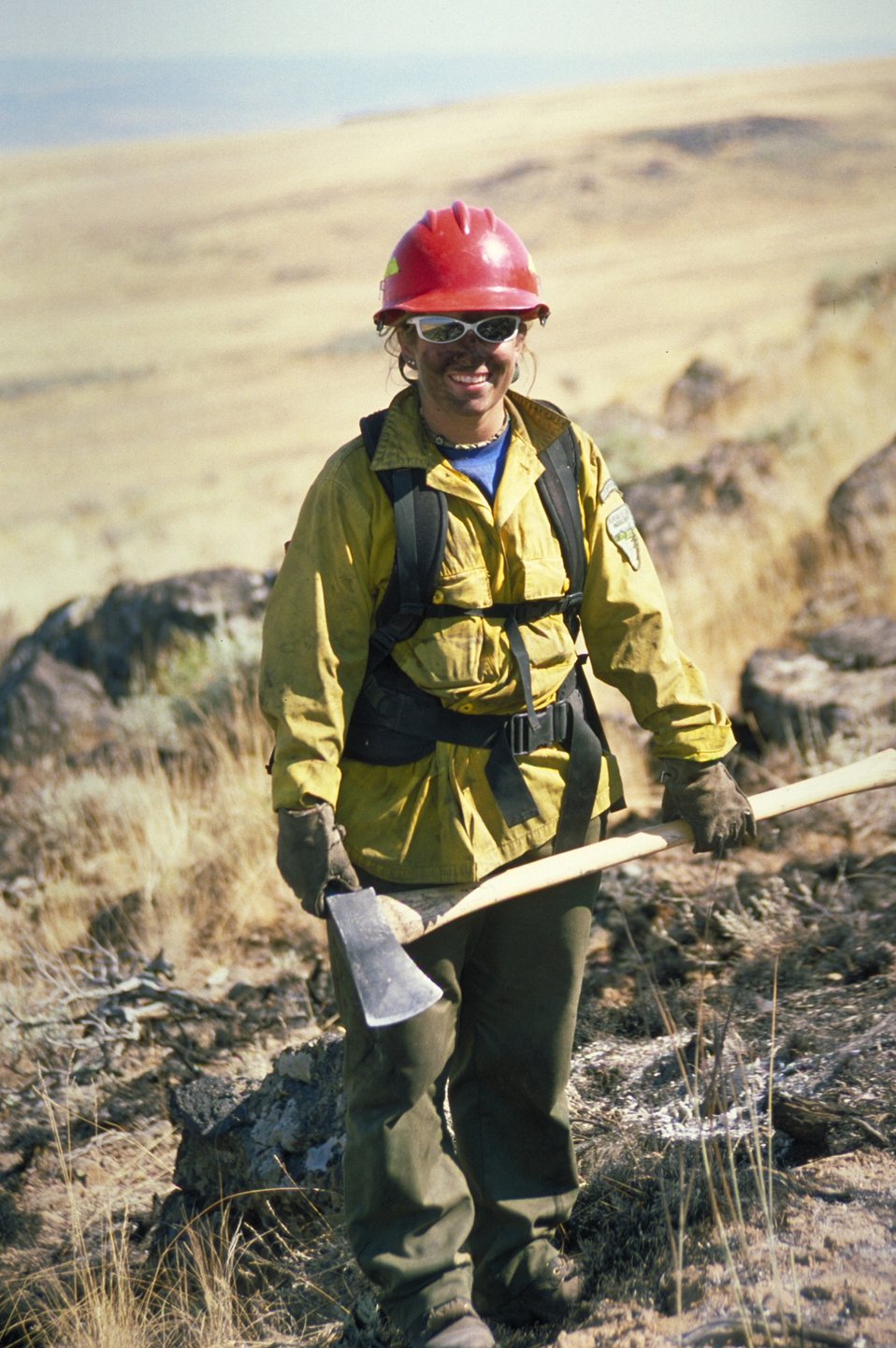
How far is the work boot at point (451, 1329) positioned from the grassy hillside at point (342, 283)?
481 cm

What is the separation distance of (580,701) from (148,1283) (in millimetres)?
2002

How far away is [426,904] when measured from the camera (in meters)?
2.70

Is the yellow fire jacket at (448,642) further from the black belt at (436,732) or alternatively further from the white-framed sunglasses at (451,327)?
the white-framed sunglasses at (451,327)

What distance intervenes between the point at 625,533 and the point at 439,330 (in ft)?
1.82

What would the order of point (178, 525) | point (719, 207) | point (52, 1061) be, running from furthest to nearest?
point (719, 207)
point (178, 525)
point (52, 1061)

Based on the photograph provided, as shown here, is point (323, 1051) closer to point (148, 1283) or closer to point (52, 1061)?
point (148, 1283)

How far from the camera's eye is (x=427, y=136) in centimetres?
7269

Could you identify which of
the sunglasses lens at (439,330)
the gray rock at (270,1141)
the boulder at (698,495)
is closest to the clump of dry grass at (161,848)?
the gray rock at (270,1141)

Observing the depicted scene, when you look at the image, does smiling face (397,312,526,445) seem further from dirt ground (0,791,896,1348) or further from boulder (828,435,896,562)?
boulder (828,435,896,562)

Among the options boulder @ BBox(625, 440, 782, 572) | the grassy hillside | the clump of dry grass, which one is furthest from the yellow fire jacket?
boulder @ BBox(625, 440, 782, 572)

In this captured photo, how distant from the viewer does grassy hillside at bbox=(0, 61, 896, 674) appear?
19562 millimetres

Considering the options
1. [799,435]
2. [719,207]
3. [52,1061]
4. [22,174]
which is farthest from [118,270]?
[52,1061]

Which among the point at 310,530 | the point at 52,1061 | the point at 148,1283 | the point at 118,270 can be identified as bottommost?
the point at 148,1283

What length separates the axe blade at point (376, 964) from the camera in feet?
8.10
